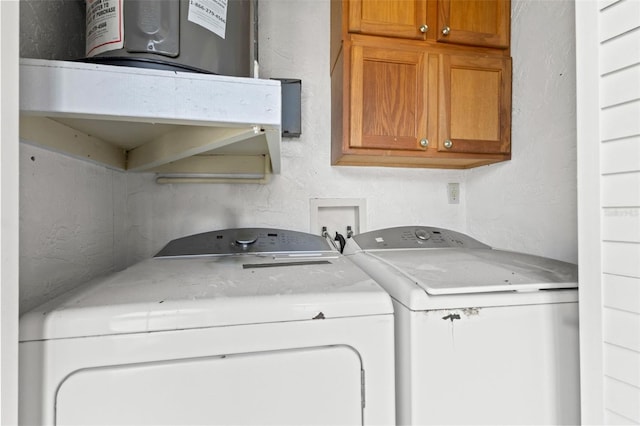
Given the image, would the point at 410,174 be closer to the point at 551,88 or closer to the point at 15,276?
the point at 551,88

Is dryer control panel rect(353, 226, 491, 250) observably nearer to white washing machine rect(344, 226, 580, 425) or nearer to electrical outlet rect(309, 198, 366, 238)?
electrical outlet rect(309, 198, 366, 238)

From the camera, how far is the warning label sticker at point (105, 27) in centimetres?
68

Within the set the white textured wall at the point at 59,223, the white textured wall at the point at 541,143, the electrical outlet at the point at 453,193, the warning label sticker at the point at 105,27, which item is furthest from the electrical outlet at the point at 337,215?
the warning label sticker at the point at 105,27

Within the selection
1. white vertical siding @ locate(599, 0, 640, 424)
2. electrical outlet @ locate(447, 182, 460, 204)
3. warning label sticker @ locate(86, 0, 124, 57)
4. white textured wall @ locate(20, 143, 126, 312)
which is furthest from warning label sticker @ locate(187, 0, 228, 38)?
electrical outlet @ locate(447, 182, 460, 204)

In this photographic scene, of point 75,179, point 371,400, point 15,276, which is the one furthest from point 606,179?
point 75,179

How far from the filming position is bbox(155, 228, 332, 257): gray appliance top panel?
1278mm

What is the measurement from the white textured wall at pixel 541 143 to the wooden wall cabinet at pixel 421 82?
8 centimetres

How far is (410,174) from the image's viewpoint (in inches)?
71.4

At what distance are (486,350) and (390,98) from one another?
1096 millimetres

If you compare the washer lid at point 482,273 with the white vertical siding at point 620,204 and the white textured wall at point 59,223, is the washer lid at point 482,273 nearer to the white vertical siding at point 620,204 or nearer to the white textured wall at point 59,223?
the white vertical siding at point 620,204

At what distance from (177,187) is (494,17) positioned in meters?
1.79

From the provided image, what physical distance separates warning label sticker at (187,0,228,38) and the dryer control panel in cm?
102

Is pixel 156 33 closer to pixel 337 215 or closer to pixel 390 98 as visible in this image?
pixel 390 98

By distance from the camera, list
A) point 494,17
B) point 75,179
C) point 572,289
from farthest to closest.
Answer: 1. point 494,17
2. point 75,179
3. point 572,289
